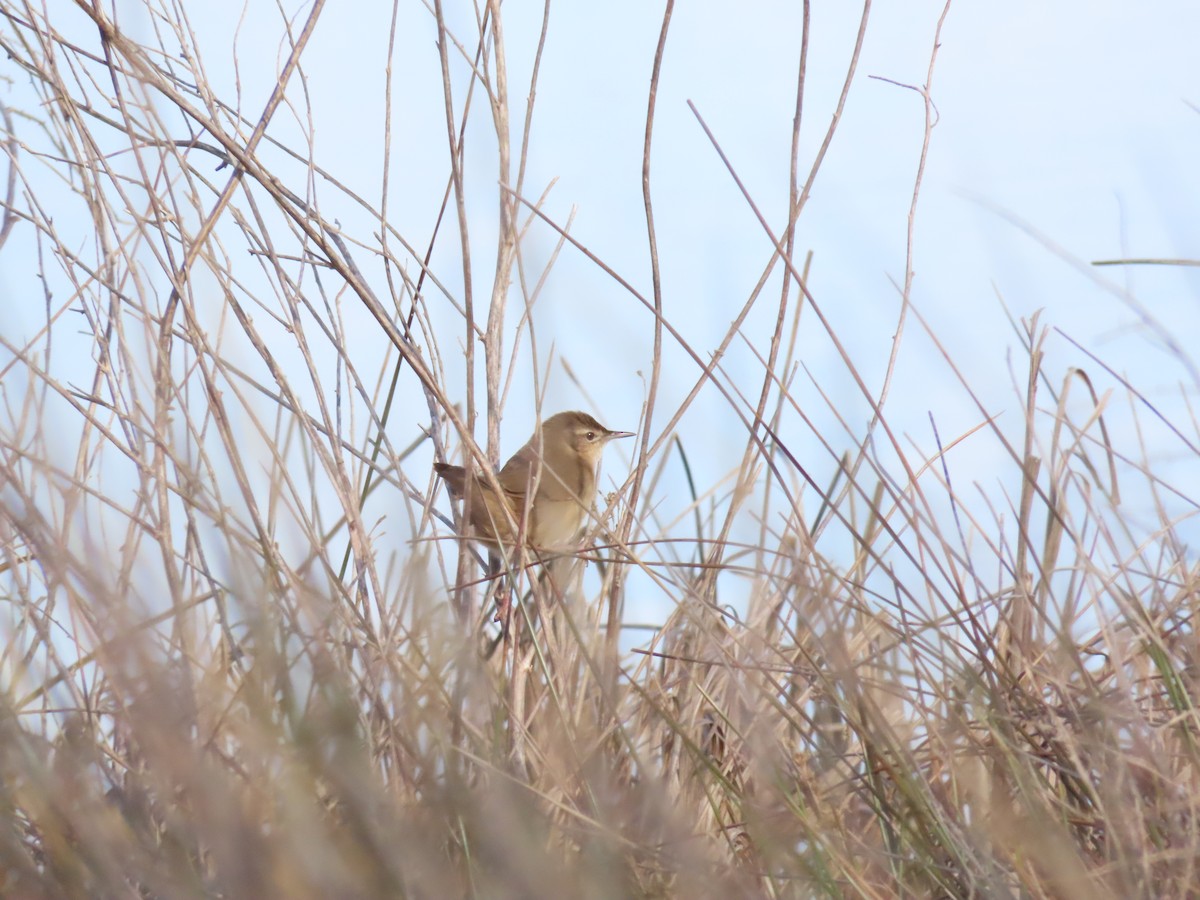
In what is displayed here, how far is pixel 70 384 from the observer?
8.30 feet

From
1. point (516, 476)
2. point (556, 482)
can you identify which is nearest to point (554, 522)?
point (516, 476)

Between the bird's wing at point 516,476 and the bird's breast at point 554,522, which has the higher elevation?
the bird's wing at point 516,476

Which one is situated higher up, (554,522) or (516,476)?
(516,476)

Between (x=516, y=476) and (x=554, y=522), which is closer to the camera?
(x=554, y=522)

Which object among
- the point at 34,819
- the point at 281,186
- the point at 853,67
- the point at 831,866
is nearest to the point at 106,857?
the point at 34,819

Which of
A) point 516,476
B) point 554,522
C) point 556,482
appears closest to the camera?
point 556,482

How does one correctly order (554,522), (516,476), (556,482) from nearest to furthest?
(556,482), (554,522), (516,476)

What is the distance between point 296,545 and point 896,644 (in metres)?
1.10

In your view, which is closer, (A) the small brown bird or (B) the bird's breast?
(A) the small brown bird

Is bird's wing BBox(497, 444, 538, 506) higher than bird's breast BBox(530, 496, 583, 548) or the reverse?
higher

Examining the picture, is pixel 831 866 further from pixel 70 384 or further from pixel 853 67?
pixel 70 384

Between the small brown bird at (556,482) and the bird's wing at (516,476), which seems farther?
the bird's wing at (516,476)

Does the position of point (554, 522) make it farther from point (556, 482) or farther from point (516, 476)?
point (556, 482)

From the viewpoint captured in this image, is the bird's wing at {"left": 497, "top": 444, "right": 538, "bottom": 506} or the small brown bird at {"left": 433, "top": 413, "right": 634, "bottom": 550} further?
the bird's wing at {"left": 497, "top": 444, "right": 538, "bottom": 506}
